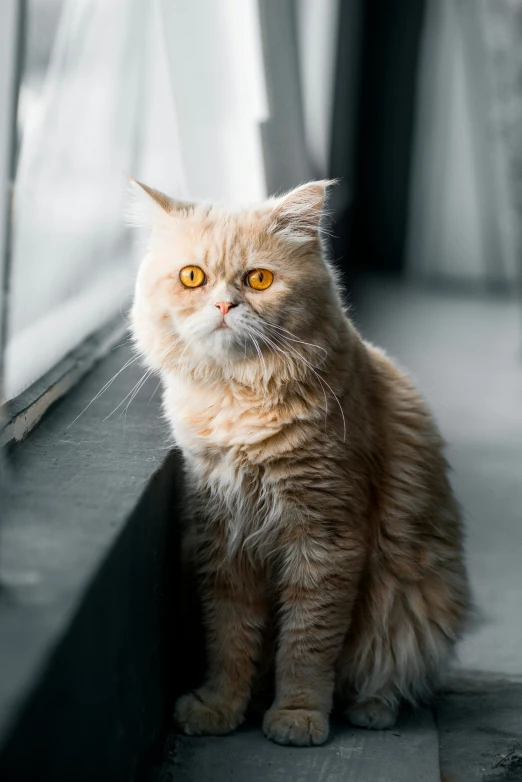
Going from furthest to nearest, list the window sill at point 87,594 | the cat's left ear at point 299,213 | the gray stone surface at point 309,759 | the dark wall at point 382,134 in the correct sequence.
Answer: the dark wall at point 382,134 → the cat's left ear at point 299,213 → the gray stone surface at point 309,759 → the window sill at point 87,594

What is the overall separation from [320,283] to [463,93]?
5353 millimetres

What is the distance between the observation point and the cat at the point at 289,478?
133 centimetres

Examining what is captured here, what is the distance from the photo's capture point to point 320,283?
137cm

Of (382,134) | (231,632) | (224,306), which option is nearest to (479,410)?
(231,632)

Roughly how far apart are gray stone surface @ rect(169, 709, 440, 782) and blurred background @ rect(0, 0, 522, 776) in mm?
501

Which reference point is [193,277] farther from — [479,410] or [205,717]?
[479,410]

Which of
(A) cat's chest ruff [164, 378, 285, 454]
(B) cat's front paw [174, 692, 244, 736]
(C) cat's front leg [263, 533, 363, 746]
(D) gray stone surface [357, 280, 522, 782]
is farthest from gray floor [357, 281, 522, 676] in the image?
(A) cat's chest ruff [164, 378, 285, 454]

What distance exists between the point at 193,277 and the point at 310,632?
59cm

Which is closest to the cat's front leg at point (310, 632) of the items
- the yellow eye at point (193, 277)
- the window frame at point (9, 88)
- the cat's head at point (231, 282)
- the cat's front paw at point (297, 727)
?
the cat's front paw at point (297, 727)

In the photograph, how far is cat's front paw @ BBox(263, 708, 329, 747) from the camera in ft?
4.41

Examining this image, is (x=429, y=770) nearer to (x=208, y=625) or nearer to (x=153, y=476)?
(x=208, y=625)

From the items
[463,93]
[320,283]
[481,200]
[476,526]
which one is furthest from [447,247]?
[320,283]

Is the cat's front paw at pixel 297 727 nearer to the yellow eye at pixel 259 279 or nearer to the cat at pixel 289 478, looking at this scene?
the cat at pixel 289 478

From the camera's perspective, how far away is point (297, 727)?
1.34 meters
